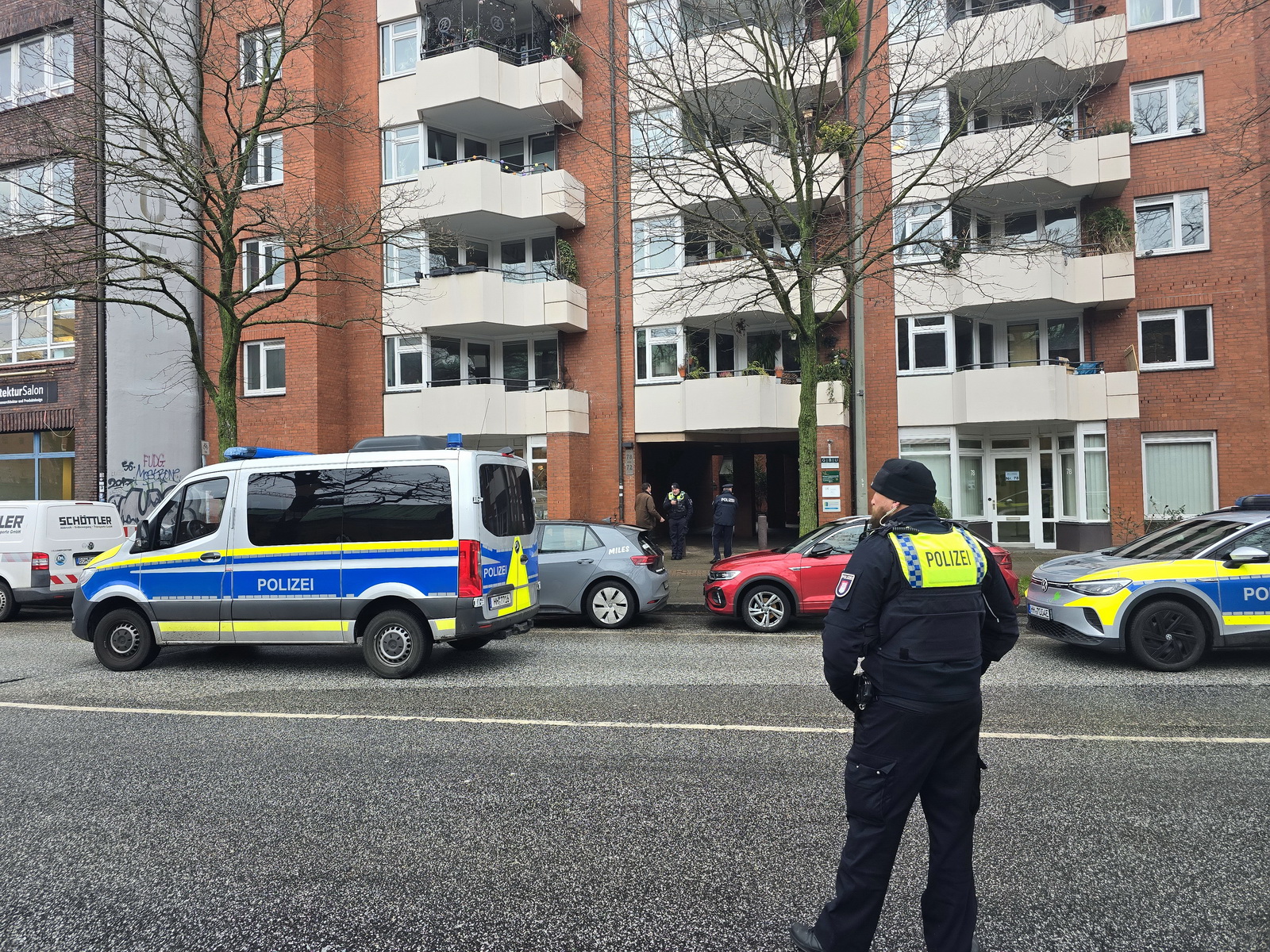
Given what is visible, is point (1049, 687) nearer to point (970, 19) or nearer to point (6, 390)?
point (970, 19)

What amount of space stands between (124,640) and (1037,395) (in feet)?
57.1

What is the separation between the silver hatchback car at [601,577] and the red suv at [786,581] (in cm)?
92

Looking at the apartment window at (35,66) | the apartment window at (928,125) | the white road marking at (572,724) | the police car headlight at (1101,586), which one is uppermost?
the apartment window at (35,66)

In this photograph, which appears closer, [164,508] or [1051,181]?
[164,508]

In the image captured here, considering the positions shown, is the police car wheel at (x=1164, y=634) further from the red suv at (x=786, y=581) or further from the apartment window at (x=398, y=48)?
the apartment window at (x=398, y=48)

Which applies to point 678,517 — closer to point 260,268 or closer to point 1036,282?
point 1036,282

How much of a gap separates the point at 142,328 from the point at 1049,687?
2278 centimetres

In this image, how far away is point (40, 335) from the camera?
71.1 ft

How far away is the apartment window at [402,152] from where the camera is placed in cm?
2197

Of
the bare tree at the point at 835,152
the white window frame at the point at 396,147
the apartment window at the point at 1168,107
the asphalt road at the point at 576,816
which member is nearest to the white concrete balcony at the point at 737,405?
the bare tree at the point at 835,152

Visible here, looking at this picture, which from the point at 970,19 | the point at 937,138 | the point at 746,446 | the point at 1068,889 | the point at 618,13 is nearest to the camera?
the point at 1068,889

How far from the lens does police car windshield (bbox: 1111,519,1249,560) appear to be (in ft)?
26.9

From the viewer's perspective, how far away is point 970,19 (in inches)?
689

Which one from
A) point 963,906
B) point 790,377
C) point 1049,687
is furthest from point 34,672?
point 790,377
